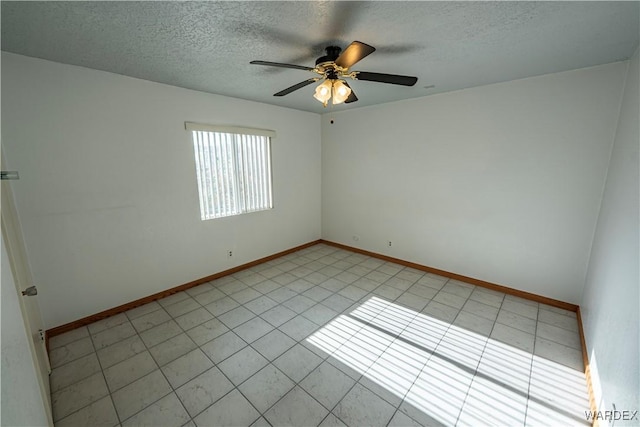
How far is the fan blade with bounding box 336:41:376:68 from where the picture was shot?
58.6 inches

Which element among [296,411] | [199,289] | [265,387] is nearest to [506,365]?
[296,411]

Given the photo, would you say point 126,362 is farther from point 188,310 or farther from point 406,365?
point 406,365

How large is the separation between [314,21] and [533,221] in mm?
3056

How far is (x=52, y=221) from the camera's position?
7.47ft

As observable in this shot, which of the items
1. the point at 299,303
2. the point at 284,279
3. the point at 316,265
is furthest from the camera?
the point at 316,265

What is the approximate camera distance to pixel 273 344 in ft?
7.51

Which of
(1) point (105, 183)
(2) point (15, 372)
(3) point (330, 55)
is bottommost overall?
(2) point (15, 372)

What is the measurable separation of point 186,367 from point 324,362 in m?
1.12

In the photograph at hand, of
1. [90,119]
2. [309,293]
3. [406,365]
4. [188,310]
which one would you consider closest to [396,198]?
[309,293]

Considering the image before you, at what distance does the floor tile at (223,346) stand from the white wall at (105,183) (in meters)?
1.23

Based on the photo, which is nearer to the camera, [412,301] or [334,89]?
[334,89]

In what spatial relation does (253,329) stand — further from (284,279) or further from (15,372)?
(15,372)

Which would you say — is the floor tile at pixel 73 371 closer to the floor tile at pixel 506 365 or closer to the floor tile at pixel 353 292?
the floor tile at pixel 353 292

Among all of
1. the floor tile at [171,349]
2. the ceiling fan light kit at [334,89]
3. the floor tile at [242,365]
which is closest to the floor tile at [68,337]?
the floor tile at [171,349]
